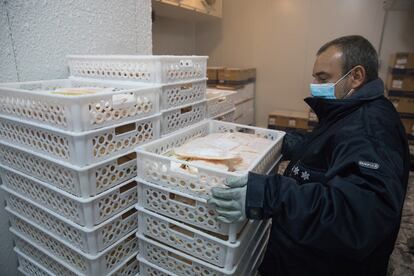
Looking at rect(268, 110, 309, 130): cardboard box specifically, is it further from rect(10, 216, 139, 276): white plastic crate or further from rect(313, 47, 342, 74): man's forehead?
rect(10, 216, 139, 276): white plastic crate

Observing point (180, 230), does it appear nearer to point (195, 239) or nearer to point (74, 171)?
point (195, 239)

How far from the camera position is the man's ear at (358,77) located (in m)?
0.89

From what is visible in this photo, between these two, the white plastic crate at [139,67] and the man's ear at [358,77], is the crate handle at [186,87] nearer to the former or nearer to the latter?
the white plastic crate at [139,67]

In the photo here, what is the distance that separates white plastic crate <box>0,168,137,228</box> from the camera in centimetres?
77

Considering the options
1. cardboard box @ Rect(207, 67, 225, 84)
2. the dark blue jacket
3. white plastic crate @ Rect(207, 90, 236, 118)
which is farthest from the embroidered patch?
cardboard box @ Rect(207, 67, 225, 84)

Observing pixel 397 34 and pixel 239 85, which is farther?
pixel 239 85

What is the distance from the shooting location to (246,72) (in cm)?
333

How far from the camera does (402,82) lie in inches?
99.2

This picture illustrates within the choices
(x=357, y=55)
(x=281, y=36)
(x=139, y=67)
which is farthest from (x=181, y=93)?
(x=281, y=36)

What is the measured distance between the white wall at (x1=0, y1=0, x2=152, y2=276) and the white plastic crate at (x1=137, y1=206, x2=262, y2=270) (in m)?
0.64

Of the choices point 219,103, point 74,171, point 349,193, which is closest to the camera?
point 349,193

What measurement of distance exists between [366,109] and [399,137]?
12 cm

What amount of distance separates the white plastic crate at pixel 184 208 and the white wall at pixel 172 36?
252cm

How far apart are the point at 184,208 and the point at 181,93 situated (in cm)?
47
